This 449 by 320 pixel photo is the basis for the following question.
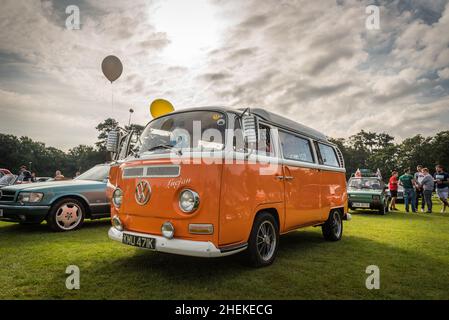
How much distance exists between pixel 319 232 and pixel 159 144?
5.43 meters

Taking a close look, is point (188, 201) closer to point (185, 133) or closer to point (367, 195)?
point (185, 133)

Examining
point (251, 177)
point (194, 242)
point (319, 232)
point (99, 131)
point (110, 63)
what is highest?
point (99, 131)

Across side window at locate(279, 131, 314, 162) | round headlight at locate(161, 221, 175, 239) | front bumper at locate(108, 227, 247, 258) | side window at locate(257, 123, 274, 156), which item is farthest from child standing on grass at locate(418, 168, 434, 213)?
round headlight at locate(161, 221, 175, 239)

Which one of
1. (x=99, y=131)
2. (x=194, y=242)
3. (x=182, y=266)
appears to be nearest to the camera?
(x=194, y=242)

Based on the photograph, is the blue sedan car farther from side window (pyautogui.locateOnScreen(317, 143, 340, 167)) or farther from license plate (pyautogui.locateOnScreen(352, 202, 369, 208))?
license plate (pyautogui.locateOnScreen(352, 202, 369, 208))

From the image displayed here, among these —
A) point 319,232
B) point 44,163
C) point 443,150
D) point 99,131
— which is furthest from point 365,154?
point 44,163

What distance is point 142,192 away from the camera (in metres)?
4.05

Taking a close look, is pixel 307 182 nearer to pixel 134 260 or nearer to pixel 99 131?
pixel 134 260

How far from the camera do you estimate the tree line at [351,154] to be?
232ft

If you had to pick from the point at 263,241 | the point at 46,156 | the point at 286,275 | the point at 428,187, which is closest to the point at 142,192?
the point at 263,241

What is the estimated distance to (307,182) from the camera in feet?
18.4

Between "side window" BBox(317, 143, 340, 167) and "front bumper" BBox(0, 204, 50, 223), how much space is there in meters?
6.31

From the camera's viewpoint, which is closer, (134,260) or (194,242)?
(194,242)

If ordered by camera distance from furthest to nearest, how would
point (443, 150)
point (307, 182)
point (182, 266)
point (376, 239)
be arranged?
point (443, 150), point (376, 239), point (307, 182), point (182, 266)
